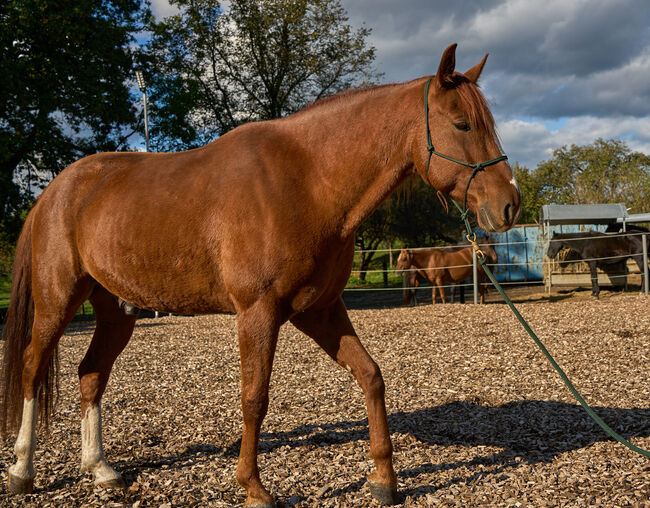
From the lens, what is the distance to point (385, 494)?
8.63 feet

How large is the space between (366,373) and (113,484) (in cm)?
165

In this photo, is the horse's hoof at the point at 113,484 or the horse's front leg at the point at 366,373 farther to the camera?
the horse's hoof at the point at 113,484

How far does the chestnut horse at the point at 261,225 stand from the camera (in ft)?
8.01

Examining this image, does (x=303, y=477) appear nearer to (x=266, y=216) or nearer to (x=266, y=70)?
(x=266, y=216)

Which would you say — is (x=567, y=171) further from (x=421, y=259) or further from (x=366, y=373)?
(x=366, y=373)

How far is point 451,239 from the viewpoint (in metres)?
24.4

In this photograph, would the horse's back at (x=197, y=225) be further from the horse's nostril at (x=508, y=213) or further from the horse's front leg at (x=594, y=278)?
the horse's front leg at (x=594, y=278)

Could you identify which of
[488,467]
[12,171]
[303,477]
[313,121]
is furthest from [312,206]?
[12,171]

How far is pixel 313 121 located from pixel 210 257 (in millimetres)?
920

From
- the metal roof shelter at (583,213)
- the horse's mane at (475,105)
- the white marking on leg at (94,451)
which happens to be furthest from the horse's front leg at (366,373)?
the metal roof shelter at (583,213)

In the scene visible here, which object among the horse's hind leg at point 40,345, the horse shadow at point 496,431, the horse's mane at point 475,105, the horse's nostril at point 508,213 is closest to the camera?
the horse's nostril at point 508,213

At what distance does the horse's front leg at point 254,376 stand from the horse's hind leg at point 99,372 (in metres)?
0.96

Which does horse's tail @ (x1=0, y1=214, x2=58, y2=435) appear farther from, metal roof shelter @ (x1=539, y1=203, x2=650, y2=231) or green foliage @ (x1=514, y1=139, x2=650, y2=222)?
green foliage @ (x1=514, y1=139, x2=650, y2=222)

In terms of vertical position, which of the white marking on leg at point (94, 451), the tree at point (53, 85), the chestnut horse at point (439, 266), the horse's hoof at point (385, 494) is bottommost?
the horse's hoof at point (385, 494)
